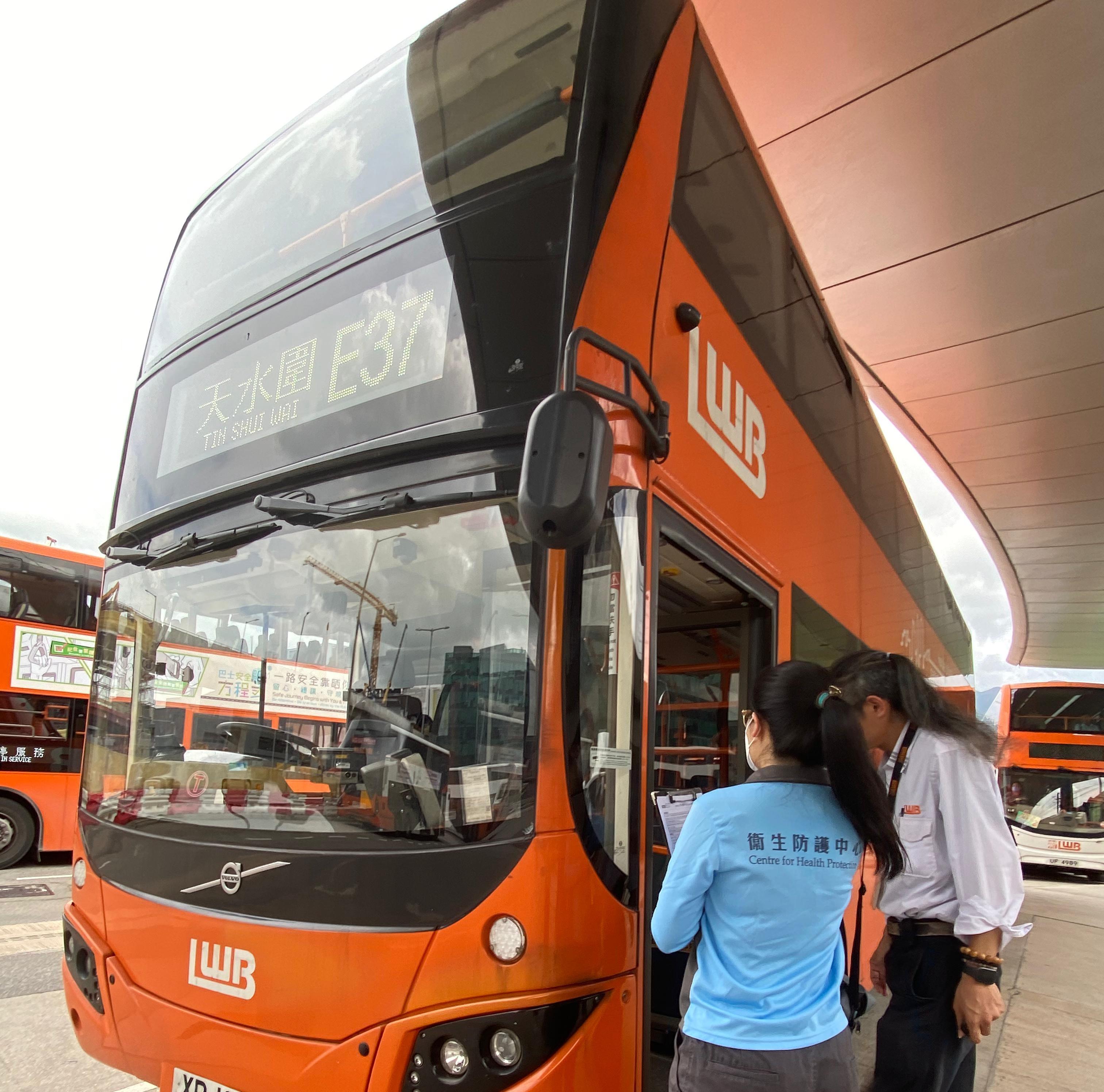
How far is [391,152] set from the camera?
108 inches

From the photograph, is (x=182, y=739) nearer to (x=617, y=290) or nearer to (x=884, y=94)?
(x=617, y=290)

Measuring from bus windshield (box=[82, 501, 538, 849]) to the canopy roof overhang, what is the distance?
2.78 m

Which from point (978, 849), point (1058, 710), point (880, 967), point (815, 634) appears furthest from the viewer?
point (1058, 710)

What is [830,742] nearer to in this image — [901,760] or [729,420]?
[901,760]

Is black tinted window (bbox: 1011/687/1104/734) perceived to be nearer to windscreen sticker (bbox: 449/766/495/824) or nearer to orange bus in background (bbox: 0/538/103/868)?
orange bus in background (bbox: 0/538/103/868)

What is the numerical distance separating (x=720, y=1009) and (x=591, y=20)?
246 cm

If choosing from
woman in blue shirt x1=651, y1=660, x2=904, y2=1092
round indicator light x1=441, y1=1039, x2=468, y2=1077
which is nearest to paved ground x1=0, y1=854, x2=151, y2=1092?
round indicator light x1=441, y1=1039, x2=468, y2=1077

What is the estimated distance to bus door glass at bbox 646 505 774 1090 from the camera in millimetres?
2490

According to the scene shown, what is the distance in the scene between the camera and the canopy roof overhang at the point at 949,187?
5730 mm

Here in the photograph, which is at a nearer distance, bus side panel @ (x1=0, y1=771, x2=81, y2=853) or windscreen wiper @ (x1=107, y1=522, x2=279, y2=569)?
windscreen wiper @ (x1=107, y1=522, x2=279, y2=569)

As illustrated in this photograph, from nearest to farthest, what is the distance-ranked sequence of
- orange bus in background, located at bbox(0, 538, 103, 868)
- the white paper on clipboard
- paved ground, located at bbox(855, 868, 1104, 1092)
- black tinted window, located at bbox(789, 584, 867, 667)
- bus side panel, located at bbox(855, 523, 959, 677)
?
the white paper on clipboard, black tinted window, located at bbox(789, 584, 867, 667), paved ground, located at bbox(855, 868, 1104, 1092), bus side panel, located at bbox(855, 523, 959, 677), orange bus in background, located at bbox(0, 538, 103, 868)

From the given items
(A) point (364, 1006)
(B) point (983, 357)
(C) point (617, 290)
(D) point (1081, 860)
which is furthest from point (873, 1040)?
(D) point (1081, 860)

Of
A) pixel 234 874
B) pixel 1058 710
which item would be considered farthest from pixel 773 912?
pixel 1058 710

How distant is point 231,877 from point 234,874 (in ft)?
0.04
